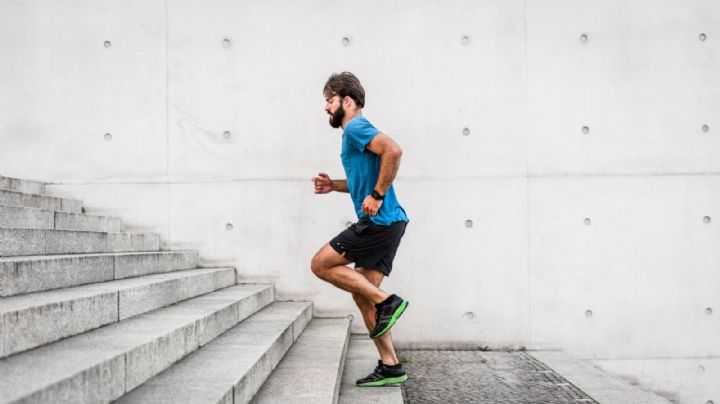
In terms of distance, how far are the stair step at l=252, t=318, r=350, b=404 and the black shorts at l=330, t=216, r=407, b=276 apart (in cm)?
63

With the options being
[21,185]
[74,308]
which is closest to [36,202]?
[21,185]

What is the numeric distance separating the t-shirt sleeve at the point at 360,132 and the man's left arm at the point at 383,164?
0.03 meters

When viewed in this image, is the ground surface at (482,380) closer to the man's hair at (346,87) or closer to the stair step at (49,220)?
the man's hair at (346,87)

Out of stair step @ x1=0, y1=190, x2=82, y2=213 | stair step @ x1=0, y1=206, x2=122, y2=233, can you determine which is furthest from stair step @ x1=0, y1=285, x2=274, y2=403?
stair step @ x1=0, y1=190, x2=82, y2=213

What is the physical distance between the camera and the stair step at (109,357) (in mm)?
1762

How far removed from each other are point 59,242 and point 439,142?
10.8 ft

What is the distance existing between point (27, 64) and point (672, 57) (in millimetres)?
5851

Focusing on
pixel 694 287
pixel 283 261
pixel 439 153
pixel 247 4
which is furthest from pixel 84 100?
pixel 694 287

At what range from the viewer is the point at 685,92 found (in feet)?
19.0

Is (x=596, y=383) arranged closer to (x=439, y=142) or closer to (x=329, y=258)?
(x=329, y=258)

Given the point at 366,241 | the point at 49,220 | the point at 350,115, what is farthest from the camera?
the point at 49,220

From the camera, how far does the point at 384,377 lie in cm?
370

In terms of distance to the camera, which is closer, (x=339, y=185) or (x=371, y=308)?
(x=371, y=308)

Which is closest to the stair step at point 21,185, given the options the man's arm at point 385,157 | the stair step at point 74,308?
the stair step at point 74,308
